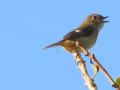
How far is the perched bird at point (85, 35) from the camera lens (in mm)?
4109

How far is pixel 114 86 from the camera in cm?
103

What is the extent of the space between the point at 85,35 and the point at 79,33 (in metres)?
0.20

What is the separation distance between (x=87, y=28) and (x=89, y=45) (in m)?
1.11

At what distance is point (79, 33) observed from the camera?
5230 mm

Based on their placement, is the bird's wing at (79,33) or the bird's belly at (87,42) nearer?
the bird's wing at (79,33)

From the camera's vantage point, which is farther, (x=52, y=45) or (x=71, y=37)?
(x=71, y=37)

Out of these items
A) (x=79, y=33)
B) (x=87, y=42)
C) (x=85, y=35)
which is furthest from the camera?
(x=85, y=35)

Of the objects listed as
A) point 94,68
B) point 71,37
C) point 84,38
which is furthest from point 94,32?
point 94,68

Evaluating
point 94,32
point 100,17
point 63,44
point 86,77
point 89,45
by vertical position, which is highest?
point 100,17

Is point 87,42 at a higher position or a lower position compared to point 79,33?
lower

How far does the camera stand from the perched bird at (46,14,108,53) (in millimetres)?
4109

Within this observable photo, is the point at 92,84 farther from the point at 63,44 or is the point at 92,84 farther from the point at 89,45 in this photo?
the point at 89,45

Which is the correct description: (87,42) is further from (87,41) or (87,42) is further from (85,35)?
(85,35)

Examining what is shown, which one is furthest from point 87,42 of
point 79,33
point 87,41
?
point 79,33
